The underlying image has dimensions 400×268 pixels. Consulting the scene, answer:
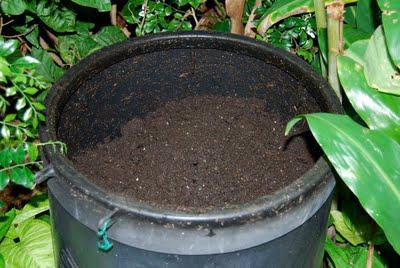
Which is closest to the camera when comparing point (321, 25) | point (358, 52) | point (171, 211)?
point (171, 211)

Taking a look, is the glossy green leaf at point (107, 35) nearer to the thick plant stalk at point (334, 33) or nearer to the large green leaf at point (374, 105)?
the thick plant stalk at point (334, 33)

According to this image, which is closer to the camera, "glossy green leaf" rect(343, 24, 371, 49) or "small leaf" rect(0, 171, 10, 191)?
"small leaf" rect(0, 171, 10, 191)

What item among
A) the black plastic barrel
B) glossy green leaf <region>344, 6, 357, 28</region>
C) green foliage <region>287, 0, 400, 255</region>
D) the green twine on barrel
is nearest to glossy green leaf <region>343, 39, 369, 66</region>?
green foliage <region>287, 0, 400, 255</region>

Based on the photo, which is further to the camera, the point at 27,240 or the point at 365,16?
the point at 365,16

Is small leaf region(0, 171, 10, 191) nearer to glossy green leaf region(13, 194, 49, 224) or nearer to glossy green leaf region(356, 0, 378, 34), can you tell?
glossy green leaf region(13, 194, 49, 224)

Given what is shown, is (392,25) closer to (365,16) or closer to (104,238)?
(365,16)

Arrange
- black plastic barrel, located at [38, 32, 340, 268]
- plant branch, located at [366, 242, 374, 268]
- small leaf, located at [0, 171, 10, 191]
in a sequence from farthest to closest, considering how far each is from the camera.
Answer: plant branch, located at [366, 242, 374, 268] → small leaf, located at [0, 171, 10, 191] → black plastic barrel, located at [38, 32, 340, 268]

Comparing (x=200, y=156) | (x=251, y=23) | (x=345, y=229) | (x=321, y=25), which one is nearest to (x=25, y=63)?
(x=200, y=156)

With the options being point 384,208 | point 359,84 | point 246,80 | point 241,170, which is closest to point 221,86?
point 246,80
